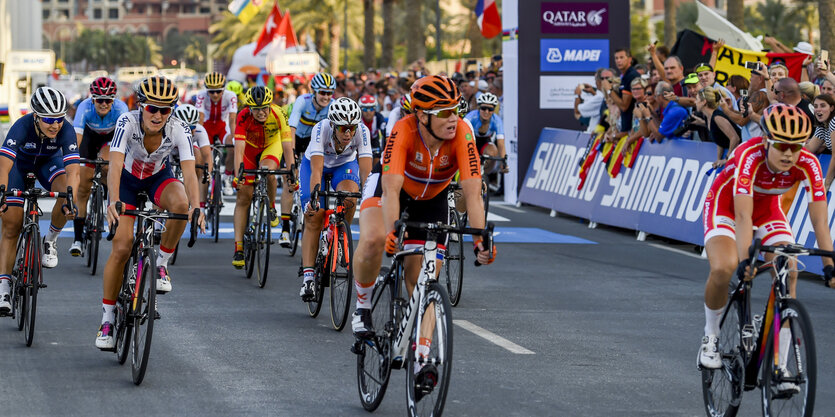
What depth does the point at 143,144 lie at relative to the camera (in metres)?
9.38

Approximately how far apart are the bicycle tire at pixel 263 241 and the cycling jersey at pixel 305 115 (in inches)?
75.8

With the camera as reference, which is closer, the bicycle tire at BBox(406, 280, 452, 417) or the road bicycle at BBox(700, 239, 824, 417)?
the road bicycle at BBox(700, 239, 824, 417)

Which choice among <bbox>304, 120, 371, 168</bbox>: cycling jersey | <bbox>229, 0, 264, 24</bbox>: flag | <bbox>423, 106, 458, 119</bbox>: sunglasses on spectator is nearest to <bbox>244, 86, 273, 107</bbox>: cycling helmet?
<bbox>304, 120, 371, 168</bbox>: cycling jersey

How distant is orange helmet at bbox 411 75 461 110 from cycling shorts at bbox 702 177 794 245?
157cm

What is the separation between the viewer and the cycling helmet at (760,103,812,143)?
7152 millimetres

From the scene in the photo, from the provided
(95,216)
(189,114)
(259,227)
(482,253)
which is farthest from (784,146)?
(189,114)

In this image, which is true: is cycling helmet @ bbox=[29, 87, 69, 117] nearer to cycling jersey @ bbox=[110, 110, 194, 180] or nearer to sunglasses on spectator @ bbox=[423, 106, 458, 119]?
cycling jersey @ bbox=[110, 110, 194, 180]

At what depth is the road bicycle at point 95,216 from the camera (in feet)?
46.6

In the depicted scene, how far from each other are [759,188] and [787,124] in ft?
1.78

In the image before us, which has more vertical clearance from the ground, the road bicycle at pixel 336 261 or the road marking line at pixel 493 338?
the road bicycle at pixel 336 261

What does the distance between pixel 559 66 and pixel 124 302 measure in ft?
55.0

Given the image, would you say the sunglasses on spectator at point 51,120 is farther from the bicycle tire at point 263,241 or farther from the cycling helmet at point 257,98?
the cycling helmet at point 257,98

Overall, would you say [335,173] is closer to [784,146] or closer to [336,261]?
[336,261]

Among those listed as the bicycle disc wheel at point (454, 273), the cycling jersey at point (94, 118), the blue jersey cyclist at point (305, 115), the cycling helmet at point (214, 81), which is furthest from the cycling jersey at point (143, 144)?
the cycling helmet at point (214, 81)
